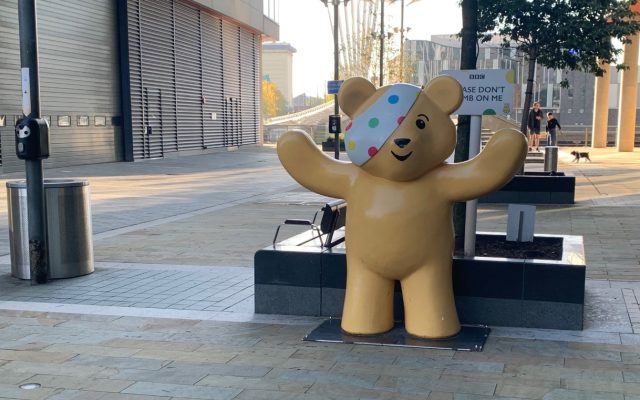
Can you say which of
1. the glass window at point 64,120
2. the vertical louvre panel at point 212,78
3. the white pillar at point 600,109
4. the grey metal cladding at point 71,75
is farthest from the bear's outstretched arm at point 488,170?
the white pillar at point 600,109

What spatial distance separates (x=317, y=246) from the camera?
20.7 feet

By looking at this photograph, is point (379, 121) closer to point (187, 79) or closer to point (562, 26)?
point (562, 26)

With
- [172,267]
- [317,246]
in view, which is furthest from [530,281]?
[172,267]

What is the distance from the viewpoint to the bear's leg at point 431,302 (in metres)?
5.34

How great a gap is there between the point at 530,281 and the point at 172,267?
4.11 metres

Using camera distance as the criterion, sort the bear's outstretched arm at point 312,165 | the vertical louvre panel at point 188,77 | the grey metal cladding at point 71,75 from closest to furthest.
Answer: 1. the bear's outstretched arm at point 312,165
2. the grey metal cladding at point 71,75
3. the vertical louvre panel at point 188,77

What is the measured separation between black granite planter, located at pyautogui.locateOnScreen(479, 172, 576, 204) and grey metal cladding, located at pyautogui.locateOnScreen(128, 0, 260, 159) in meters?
17.1

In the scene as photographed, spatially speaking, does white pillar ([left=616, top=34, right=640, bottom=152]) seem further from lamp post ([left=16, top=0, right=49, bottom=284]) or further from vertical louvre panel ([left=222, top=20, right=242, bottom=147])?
lamp post ([left=16, top=0, right=49, bottom=284])

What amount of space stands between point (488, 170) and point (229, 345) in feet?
7.36

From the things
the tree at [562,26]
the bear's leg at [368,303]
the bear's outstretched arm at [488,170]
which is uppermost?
the tree at [562,26]

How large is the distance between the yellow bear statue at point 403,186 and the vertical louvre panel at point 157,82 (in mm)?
22745

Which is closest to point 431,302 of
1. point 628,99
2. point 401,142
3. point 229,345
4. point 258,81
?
point 401,142

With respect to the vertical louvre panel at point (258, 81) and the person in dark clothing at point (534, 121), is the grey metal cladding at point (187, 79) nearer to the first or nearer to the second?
the vertical louvre panel at point (258, 81)

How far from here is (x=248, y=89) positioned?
136 feet
